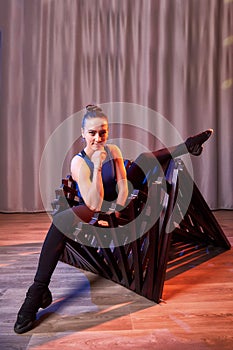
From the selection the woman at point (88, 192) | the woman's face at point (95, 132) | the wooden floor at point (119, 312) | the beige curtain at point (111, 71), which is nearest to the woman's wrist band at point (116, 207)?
the woman at point (88, 192)

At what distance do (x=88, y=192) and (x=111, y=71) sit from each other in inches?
80.9

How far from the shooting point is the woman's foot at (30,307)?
124 cm

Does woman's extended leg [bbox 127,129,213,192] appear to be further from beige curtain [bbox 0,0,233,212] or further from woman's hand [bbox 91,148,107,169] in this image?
beige curtain [bbox 0,0,233,212]

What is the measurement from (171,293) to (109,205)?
1.42 feet

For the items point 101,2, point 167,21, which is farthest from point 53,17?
point 167,21

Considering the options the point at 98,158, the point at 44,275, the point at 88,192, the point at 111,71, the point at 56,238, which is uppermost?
the point at 111,71

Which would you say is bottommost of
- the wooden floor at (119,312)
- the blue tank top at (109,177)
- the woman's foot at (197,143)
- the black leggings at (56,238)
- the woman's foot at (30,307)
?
the wooden floor at (119,312)

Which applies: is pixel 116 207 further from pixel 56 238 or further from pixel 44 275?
pixel 44 275

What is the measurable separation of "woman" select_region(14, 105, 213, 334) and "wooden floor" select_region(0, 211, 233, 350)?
0.26 ft

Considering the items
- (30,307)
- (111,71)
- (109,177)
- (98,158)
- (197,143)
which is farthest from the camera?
(111,71)

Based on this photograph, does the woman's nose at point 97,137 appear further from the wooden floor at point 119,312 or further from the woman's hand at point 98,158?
the wooden floor at point 119,312

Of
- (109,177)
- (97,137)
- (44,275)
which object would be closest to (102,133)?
(97,137)

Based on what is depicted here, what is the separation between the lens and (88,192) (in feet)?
4.90

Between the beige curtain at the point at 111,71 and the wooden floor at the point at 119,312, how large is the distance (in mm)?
1474
